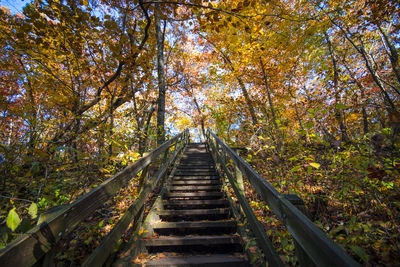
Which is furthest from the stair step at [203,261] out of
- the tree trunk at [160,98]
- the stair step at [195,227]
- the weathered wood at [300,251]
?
the tree trunk at [160,98]

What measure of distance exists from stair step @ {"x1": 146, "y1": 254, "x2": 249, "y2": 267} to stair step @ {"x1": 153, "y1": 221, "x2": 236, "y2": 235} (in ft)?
1.65

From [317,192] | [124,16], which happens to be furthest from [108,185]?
[124,16]

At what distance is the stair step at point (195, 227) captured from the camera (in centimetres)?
256

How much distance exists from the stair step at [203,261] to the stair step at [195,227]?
1.65ft

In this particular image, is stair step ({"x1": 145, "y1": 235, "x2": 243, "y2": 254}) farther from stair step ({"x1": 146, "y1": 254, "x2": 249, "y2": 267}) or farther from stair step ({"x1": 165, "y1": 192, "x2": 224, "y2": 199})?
stair step ({"x1": 165, "y1": 192, "x2": 224, "y2": 199})

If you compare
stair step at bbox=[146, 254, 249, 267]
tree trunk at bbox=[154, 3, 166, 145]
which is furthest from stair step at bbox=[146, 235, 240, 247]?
tree trunk at bbox=[154, 3, 166, 145]

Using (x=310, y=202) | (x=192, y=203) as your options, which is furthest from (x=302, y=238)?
(x=310, y=202)

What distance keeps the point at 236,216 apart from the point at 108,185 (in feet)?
6.48

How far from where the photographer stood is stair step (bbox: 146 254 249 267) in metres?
1.87

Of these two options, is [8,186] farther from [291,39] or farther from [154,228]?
[291,39]

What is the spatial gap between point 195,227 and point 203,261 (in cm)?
68

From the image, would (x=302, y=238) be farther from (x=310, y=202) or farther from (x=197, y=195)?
(x=310, y=202)

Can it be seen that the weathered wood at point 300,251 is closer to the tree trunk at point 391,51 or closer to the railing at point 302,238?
the railing at point 302,238

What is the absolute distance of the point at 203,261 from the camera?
6.29ft
